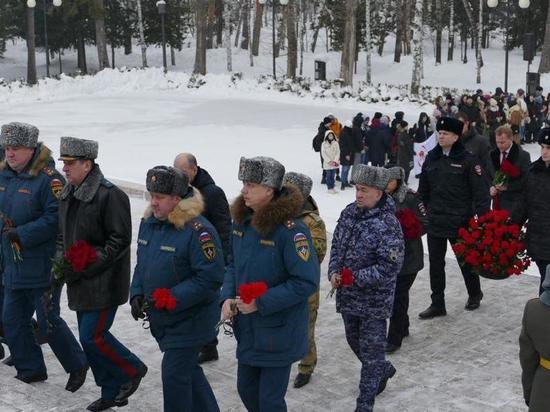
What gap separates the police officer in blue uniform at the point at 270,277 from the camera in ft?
15.2

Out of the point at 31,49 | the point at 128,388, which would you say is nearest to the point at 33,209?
the point at 128,388

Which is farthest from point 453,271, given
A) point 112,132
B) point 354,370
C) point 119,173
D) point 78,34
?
point 78,34

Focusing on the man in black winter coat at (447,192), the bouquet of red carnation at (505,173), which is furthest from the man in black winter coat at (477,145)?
the man in black winter coat at (447,192)

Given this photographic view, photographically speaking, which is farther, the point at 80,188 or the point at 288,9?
the point at 288,9

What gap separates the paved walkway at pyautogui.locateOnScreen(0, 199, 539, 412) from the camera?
6105 mm

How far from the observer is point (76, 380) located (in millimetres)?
6352

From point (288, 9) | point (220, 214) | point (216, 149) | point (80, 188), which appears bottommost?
point (216, 149)

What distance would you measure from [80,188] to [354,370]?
8.94 ft

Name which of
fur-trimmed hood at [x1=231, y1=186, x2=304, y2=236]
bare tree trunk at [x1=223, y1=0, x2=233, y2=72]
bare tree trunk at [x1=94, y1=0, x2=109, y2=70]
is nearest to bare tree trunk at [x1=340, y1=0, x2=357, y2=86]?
bare tree trunk at [x1=223, y1=0, x2=233, y2=72]

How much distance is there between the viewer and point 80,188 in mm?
5629

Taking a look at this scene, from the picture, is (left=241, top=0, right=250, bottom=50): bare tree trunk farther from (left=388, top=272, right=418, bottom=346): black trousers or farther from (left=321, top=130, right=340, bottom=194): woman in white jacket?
(left=388, top=272, right=418, bottom=346): black trousers

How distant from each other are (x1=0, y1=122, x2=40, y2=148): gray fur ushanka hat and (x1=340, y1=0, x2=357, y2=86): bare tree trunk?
32856 mm

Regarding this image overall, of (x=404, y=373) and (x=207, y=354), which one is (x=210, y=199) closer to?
(x=207, y=354)

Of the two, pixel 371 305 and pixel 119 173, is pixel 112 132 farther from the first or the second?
pixel 371 305
